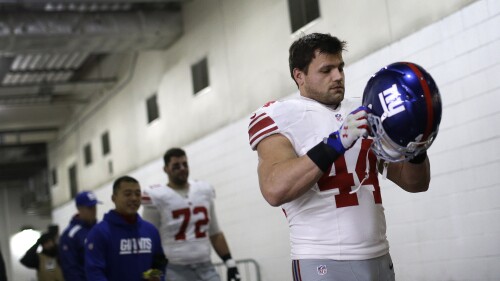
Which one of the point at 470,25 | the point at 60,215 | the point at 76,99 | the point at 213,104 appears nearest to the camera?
the point at 470,25

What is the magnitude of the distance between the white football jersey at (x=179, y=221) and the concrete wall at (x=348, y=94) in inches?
89.3

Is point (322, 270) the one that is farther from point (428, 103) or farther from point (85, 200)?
point (85, 200)

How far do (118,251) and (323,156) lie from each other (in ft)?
12.9

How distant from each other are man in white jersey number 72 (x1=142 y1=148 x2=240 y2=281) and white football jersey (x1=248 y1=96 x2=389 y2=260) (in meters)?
4.64

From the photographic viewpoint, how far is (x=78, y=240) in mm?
8375

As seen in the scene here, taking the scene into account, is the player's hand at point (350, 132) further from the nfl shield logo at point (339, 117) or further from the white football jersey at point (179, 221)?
the white football jersey at point (179, 221)

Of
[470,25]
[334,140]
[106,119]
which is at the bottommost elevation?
[334,140]

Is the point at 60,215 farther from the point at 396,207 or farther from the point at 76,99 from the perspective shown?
the point at 396,207

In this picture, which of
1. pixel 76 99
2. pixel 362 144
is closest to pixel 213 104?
pixel 76 99

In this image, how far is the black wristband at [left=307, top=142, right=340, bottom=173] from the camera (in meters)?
2.95

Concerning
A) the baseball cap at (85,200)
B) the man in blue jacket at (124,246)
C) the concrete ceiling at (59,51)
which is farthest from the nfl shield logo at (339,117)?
the concrete ceiling at (59,51)

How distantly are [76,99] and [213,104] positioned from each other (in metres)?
8.89

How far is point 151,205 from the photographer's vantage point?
8008 mm

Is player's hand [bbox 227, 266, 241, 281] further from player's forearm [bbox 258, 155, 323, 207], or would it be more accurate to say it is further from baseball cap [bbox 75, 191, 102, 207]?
player's forearm [bbox 258, 155, 323, 207]
